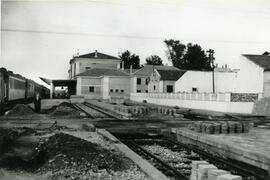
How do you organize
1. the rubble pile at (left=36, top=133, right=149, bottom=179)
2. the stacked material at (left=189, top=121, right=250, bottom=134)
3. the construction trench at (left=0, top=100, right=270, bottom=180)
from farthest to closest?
the stacked material at (left=189, top=121, right=250, bottom=134) → the rubble pile at (left=36, top=133, right=149, bottom=179) → the construction trench at (left=0, top=100, right=270, bottom=180)

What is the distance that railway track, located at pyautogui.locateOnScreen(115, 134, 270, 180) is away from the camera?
337 inches

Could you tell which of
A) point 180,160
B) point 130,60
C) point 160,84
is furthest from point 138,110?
point 130,60

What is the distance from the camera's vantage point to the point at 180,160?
10.5 meters

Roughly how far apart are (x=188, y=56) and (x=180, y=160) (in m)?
89.4

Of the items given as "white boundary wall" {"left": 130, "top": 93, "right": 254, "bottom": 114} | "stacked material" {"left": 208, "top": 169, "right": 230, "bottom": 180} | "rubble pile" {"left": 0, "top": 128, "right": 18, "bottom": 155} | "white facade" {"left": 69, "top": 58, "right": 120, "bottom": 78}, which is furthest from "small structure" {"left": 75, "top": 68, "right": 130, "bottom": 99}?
"stacked material" {"left": 208, "top": 169, "right": 230, "bottom": 180}

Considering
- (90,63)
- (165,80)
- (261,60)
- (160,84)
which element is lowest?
(160,84)

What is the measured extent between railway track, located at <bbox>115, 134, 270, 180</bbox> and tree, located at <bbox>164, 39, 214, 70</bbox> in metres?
83.4

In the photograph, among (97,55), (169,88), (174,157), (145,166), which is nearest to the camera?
(145,166)

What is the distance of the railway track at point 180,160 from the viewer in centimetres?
855

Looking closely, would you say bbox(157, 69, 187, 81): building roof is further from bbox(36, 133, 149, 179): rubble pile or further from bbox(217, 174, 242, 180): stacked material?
bbox(217, 174, 242, 180): stacked material

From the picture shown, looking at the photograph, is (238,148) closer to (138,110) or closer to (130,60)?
(138,110)

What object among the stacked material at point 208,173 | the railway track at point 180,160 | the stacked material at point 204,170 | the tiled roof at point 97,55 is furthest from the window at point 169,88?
the stacked material at point 204,170

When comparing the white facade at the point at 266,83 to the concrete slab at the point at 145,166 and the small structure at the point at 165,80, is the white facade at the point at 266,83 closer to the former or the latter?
the small structure at the point at 165,80

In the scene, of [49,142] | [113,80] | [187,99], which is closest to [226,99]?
[187,99]
